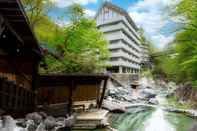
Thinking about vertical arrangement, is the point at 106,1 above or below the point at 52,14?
above

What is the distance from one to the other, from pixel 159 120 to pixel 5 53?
1176cm

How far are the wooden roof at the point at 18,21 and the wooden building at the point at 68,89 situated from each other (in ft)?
12.6

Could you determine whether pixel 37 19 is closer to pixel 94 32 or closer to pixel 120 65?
pixel 94 32

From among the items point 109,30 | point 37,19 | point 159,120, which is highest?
point 109,30

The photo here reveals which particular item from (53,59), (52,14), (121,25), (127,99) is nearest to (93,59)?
(53,59)

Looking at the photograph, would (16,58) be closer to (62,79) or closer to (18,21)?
(62,79)

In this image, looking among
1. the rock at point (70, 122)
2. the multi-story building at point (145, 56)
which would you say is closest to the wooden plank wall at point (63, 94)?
the rock at point (70, 122)

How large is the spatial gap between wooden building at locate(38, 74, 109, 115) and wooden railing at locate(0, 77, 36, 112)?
6.99 feet

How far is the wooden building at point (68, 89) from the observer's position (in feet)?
48.6

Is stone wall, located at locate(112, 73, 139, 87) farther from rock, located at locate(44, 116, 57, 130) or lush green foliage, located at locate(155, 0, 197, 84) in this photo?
rock, located at locate(44, 116, 57, 130)

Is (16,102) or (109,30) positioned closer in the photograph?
(16,102)

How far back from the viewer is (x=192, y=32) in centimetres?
2359

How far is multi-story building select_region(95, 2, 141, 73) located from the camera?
185 ft

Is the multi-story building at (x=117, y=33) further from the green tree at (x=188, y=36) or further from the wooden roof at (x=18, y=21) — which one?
the wooden roof at (x=18, y=21)
